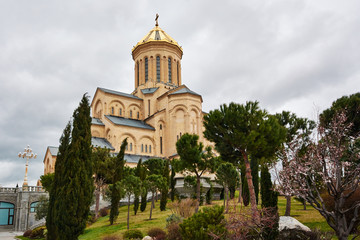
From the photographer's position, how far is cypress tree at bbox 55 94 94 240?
1145 cm

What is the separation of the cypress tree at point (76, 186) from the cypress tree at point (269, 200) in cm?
693

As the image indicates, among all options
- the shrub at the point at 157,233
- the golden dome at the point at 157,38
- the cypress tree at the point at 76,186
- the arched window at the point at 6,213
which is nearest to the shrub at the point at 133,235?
the shrub at the point at 157,233

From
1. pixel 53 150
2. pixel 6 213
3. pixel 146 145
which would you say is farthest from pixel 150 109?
pixel 6 213

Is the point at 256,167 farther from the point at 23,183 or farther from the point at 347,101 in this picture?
the point at 23,183

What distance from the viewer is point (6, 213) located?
27.3m

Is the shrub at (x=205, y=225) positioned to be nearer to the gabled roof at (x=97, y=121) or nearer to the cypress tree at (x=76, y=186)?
the cypress tree at (x=76, y=186)

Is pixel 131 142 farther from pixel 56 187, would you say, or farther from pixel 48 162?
pixel 56 187

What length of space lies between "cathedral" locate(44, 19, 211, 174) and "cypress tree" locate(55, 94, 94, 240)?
1897 centimetres

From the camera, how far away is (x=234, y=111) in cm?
1459

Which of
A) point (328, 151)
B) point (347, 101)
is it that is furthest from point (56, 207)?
point (347, 101)

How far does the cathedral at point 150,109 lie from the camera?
35250 millimetres

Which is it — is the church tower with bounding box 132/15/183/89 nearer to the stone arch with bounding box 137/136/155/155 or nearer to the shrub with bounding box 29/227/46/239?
the stone arch with bounding box 137/136/155/155

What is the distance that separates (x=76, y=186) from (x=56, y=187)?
2.29 meters

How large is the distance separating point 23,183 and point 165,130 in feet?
55.2
